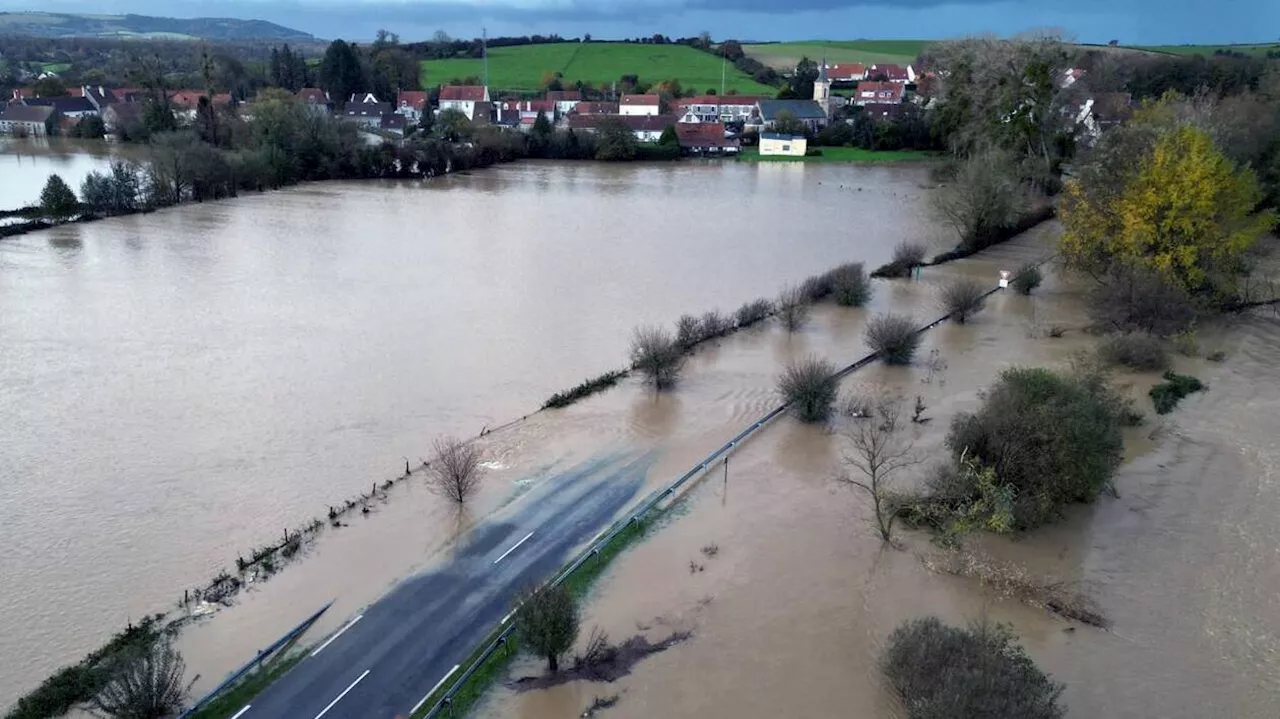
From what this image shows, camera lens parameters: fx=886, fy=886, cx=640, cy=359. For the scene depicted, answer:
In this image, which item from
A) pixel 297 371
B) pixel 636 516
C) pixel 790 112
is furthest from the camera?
pixel 790 112

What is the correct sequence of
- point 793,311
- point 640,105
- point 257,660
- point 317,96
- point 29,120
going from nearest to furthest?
point 257,660 → point 793,311 → point 29,120 → point 317,96 → point 640,105

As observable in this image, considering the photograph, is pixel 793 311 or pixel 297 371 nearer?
pixel 297 371

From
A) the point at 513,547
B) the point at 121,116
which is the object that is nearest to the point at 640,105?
the point at 121,116

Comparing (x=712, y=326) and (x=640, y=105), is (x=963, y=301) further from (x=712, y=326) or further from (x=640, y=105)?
(x=640, y=105)

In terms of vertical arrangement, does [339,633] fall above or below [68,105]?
below

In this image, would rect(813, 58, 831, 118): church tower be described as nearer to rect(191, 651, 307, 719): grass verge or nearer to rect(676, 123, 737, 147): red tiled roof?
rect(676, 123, 737, 147): red tiled roof

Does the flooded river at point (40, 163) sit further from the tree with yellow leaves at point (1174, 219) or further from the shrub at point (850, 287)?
the tree with yellow leaves at point (1174, 219)

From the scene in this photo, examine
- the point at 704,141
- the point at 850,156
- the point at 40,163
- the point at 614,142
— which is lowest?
the point at 40,163
